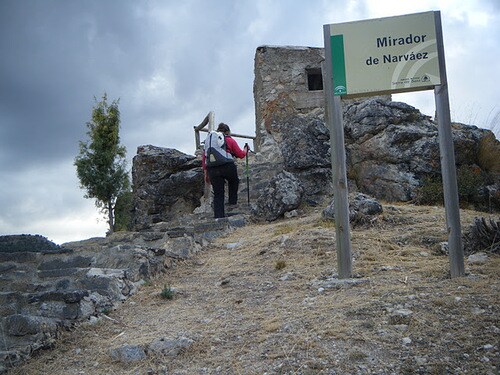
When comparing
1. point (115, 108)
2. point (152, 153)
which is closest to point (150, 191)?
point (152, 153)

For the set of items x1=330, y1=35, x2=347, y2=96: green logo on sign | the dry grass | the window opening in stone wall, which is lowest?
the dry grass

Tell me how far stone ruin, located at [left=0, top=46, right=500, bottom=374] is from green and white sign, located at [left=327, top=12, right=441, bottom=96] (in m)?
2.52

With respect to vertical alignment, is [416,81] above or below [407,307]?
above

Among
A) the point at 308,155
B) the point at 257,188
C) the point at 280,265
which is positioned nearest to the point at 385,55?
the point at 280,265

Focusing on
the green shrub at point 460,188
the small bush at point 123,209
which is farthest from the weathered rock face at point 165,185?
the green shrub at point 460,188

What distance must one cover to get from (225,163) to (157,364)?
6.61 m

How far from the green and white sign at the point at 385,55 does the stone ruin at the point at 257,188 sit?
2.52 m

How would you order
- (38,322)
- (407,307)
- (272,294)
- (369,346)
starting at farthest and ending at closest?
(272,294) → (38,322) → (407,307) → (369,346)

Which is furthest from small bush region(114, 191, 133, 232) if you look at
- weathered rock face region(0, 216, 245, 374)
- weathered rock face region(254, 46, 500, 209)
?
weathered rock face region(0, 216, 245, 374)

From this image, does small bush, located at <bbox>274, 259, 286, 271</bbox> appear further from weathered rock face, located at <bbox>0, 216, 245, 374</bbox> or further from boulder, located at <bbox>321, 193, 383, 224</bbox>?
boulder, located at <bbox>321, 193, 383, 224</bbox>

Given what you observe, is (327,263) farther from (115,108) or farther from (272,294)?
(115,108)

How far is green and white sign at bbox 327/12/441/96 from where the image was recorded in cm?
570

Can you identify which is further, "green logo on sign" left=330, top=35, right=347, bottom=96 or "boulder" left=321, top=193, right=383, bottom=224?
"boulder" left=321, top=193, right=383, bottom=224

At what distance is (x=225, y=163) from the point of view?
10.6 m
